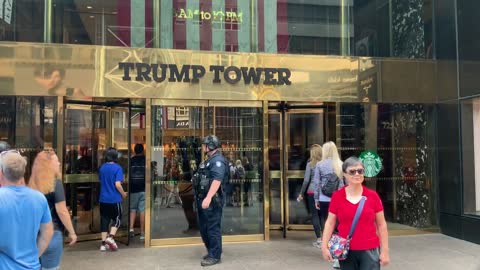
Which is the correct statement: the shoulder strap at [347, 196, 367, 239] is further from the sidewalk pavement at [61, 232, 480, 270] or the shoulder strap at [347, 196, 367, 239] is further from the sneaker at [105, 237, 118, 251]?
the sneaker at [105, 237, 118, 251]

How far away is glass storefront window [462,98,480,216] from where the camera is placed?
7926mm

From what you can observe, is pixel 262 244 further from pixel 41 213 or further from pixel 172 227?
pixel 41 213

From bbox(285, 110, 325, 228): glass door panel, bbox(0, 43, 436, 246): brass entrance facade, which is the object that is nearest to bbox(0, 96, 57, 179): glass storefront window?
bbox(0, 43, 436, 246): brass entrance facade

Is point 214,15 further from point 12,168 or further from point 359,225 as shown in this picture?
point 12,168

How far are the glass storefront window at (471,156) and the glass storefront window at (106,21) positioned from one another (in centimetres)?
582

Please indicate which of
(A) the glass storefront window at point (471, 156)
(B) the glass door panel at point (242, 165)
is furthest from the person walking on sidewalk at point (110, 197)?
(A) the glass storefront window at point (471, 156)

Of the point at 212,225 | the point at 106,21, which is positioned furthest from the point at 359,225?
the point at 106,21

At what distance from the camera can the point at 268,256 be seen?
6.71 meters

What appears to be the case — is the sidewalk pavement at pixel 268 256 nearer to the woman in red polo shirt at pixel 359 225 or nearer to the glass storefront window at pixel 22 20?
the woman in red polo shirt at pixel 359 225

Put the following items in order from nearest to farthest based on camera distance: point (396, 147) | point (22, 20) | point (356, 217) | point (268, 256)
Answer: point (356, 217) < point (268, 256) < point (22, 20) < point (396, 147)

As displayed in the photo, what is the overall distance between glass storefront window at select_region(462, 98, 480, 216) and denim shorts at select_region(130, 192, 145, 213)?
5721mm

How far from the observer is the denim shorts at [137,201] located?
26.0 ft

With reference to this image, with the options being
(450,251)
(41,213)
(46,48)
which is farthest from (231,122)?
(41,213)

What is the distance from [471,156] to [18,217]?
747 cm
